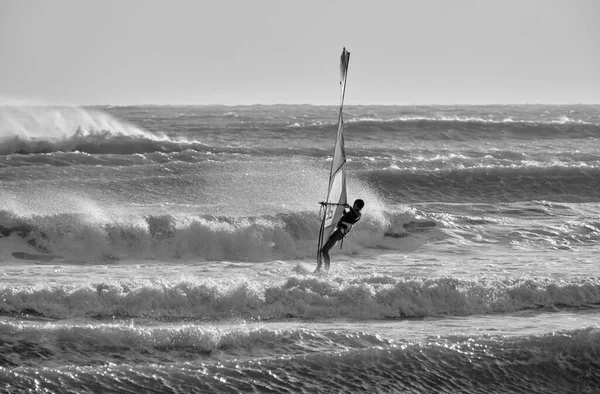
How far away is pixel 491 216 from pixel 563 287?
6.54 meters

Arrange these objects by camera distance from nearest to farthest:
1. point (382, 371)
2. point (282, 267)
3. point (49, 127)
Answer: point (382, 371), point (282, 267), point (49, 127)

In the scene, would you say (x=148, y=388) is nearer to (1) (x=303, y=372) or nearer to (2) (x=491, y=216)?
(1) (x=303, y=372)

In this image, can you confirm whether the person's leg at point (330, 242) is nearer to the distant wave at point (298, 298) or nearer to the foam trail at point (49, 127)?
the distant wave at point (298, 298)

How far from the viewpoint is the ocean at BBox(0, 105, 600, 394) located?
856 cm

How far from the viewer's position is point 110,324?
9.73 metres

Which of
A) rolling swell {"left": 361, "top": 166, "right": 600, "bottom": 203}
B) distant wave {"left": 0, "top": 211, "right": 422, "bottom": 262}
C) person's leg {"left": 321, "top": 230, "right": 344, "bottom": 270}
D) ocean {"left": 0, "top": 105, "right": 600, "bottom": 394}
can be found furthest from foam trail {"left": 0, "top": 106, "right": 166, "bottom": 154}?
person's leg {"left": 321, "top": 230, "right": 344, "bottom": 270}

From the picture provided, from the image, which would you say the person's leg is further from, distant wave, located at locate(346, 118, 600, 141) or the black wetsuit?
distant wave, located at locate(346, 118, 600, 141)

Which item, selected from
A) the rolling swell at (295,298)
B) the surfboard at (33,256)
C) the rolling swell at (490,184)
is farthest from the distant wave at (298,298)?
the rolling swell at (490,184)

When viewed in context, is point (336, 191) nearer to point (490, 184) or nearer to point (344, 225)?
point (344, 225)

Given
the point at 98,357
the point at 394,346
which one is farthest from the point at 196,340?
the point at 394,346

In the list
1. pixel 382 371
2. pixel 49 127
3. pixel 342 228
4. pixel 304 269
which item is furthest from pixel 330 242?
pixel 49 127

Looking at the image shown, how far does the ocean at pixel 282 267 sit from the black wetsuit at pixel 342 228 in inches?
13.8

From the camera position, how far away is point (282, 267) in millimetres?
13555

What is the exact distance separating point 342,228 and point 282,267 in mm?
1513
